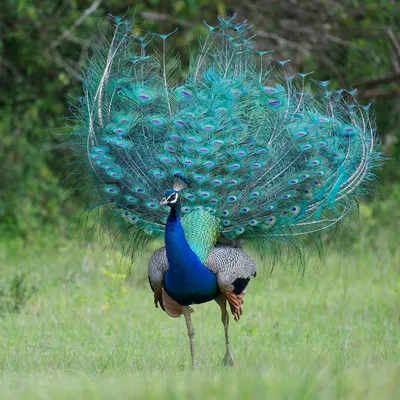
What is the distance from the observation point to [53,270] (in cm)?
1077

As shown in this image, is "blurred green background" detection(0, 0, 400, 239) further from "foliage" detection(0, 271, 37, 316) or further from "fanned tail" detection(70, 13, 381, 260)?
"fanned tail" detection(70, 13, 381, 260)

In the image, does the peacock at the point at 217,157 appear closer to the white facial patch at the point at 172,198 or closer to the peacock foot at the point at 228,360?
the peacock foot at the point at 228,360

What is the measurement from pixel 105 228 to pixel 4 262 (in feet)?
14.6

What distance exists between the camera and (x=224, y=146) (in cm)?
672

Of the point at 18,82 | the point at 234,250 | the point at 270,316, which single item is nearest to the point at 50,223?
the point at 18,82

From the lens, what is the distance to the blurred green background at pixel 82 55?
13062mm

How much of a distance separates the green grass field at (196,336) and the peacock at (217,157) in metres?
0.72

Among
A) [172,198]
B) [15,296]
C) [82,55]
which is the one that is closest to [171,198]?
[172,198]

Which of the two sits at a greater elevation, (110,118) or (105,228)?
(110,118)

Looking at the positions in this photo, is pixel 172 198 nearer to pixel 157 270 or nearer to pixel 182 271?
pixel 182 271

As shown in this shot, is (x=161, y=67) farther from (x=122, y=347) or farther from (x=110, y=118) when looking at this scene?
(x=122, y=347)

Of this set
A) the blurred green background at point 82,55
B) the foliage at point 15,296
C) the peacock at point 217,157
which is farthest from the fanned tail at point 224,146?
the blurred green background at point 82,55

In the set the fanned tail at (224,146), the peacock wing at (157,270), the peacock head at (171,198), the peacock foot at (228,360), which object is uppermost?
the fanned tail at (224,146)

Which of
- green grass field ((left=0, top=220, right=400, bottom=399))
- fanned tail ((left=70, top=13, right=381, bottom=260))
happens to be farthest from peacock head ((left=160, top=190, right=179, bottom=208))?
green grass field ((left=0, top=220, right=400, bottom=399))
